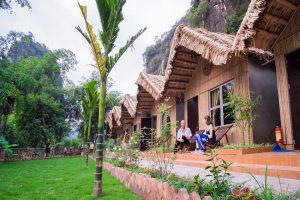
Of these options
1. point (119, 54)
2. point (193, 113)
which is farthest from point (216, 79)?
point (119, 54)

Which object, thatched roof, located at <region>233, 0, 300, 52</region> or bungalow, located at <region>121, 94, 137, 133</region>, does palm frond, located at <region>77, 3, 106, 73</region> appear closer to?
thatched roof, located at <region>233, 0, 300, 52</region>

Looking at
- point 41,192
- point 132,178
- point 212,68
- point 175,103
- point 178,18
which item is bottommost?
point 41,192

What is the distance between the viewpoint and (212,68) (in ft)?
30.3

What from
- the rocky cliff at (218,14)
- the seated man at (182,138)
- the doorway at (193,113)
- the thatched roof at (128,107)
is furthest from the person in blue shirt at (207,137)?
the rocky cliff at (218,14)

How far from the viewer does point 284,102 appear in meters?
6.29

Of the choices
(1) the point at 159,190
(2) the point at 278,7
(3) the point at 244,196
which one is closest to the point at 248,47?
(2) the point at 278,7

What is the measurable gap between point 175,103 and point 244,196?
9798 millimetres

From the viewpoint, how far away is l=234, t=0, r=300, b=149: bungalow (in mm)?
6004

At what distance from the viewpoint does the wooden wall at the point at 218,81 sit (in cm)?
738

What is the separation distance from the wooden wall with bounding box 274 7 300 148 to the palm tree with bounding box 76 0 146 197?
4145 millimetres

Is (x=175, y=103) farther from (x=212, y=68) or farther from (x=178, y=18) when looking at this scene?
(x=178, y=18)

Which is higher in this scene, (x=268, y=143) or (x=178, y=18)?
(x=178, y=18)

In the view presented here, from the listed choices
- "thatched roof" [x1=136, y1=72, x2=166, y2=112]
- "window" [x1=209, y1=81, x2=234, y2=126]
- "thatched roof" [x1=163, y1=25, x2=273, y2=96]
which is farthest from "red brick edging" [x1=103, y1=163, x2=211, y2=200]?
"thatched roof" [x1=136, y1=72, x2=166, y2=112]

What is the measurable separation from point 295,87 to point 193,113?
194 inches
